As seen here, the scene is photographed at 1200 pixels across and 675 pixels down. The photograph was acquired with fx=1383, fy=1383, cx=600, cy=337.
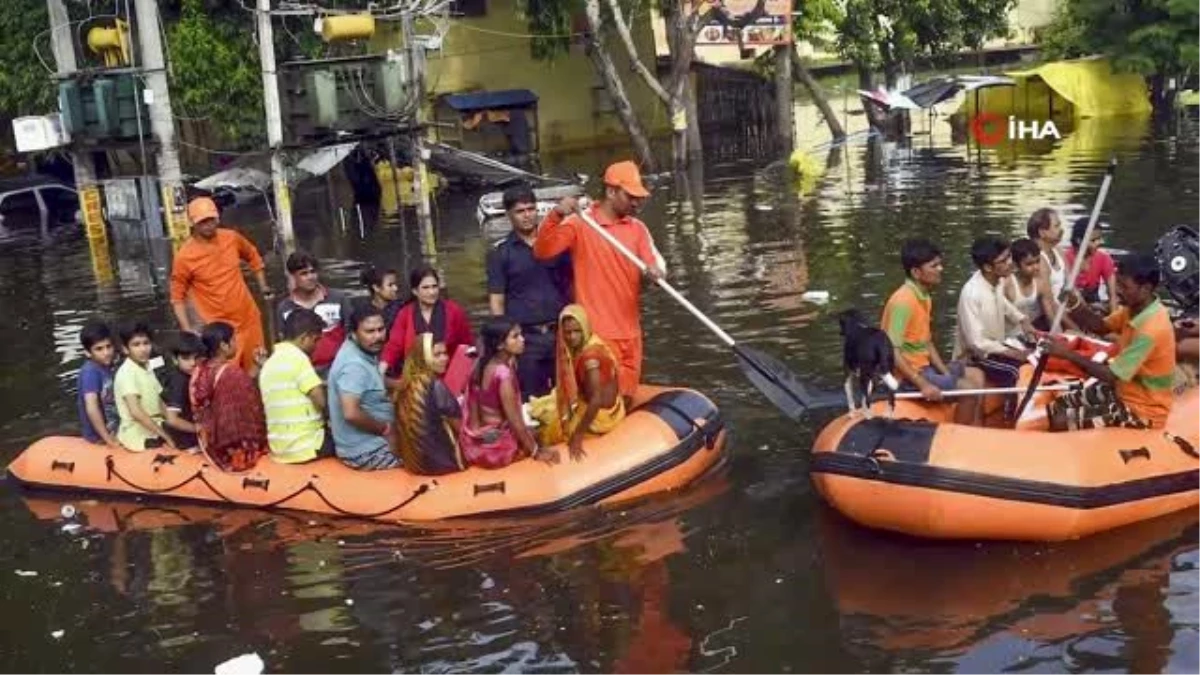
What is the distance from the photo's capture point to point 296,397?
8203 mm

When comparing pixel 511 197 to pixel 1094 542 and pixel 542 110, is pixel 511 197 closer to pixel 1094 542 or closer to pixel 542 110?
pixel 1094 542

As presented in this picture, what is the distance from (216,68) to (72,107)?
159 inches

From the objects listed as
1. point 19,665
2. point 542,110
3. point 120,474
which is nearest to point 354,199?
point 542,110

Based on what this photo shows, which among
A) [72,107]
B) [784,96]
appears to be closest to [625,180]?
[72,107]

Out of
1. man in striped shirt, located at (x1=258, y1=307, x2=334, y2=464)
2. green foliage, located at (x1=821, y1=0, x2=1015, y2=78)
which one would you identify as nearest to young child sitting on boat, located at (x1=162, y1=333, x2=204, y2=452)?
man in striped shirt, located at (x1=258, y1=307, x2=334, y2=464)

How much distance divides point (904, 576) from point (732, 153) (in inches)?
1047

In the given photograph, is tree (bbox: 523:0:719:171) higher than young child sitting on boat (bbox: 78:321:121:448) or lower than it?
higher

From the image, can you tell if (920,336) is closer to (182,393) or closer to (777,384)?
(777,384)

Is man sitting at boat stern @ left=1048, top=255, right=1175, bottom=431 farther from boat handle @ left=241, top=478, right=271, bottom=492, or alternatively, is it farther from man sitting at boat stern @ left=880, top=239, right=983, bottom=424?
boat handle @ left=241, top=478, right=271, bottom=492

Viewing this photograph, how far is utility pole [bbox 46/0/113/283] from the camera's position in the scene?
22.2 m

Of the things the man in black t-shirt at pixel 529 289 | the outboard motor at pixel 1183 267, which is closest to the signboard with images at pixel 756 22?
the outboard motor at pixel 1183 267

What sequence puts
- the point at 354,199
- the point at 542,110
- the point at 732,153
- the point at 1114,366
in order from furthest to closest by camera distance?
the point at 542,110, the point at 732,153, the point at 354,199, the point at 1114,366

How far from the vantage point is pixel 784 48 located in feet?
99.6

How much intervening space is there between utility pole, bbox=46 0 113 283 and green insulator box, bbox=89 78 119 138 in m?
0.74
